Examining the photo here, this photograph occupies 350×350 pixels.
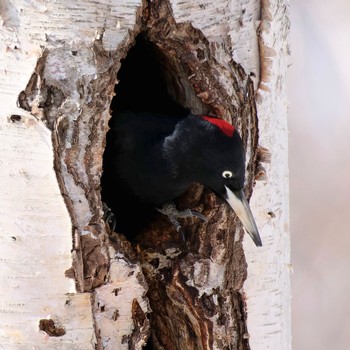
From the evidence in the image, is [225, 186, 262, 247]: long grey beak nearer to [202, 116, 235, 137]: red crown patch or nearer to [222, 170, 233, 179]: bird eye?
[222, 170, 233, 179]: bird eye

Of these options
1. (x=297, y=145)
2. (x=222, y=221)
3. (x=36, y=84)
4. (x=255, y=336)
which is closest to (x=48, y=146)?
(x=36, y=84)

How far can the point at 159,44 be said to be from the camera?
242cm

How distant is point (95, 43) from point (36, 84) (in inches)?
7.3

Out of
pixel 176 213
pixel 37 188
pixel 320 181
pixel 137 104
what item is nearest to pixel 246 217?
pixel 176 213

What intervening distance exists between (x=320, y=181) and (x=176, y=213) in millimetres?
1508

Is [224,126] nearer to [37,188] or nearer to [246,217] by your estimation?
[246,217]

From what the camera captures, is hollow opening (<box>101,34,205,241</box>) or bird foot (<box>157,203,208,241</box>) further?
hollow opening (<box>101,34,205,241</box>)

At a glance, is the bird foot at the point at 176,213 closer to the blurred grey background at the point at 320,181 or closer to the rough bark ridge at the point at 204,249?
the rough bark ridge at the point at 204,249

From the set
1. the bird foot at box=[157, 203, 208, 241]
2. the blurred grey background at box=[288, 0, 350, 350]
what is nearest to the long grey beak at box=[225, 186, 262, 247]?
the bird foot at box=[157, 203, 208, 241]

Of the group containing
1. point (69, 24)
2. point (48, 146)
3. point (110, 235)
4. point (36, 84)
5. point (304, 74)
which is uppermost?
point (304, 74)

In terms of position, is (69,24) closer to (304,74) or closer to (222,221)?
(222,221)

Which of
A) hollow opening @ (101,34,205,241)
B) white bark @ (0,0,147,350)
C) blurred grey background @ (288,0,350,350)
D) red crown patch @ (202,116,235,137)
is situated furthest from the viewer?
blurred grey background @ (288,0,350,350)

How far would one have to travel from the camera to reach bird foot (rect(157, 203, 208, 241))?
2.61 meters

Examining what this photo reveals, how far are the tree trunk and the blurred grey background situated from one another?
1.47m
